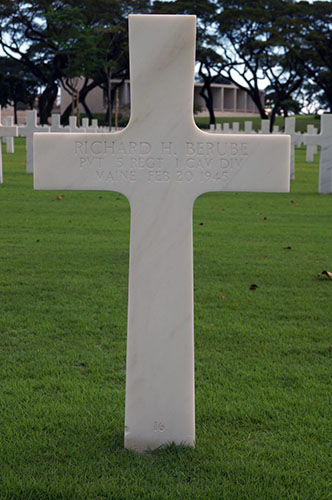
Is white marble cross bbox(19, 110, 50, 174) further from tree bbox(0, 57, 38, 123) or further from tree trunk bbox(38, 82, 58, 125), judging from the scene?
tree bbox(0, 57, 38, 123)

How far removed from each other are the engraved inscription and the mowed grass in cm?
106

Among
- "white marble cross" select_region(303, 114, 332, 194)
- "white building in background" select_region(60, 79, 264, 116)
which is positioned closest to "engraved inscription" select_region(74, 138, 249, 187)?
"white marble cross" select_region(303, 114, 332, 194)

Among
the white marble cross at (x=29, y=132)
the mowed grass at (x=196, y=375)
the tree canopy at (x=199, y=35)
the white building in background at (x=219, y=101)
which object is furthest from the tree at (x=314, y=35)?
the mowed grass at (x=196, y=375)

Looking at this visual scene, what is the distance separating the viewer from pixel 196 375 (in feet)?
11.6

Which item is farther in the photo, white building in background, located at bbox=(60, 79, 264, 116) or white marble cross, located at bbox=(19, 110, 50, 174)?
white building in background, located at bbox=(60, 79, 264, 116)

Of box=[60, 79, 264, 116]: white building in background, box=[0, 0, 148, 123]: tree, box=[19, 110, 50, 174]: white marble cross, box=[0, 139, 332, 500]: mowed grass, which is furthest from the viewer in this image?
box=[60, 79, 264, 116]: white building in background

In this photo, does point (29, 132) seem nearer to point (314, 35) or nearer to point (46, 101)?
point (314, 35)

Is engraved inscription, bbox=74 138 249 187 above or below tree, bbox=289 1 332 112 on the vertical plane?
below

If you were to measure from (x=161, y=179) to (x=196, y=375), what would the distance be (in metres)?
1.37

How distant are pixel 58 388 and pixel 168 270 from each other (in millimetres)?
1109

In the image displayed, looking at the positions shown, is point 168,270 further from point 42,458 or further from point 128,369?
point 42,458

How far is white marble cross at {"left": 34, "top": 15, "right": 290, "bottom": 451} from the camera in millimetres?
2508

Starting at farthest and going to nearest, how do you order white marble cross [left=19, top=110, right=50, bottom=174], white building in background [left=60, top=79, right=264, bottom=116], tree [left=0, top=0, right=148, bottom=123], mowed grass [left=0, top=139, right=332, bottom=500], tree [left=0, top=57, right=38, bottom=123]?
white building in background [left=60, top=79, right=264, bottom=116] < tree [left=0, top=57, right=38, bottom=123] < tree [left=0, top=0, right=148, bottom=123] < white marble cross [left=19, top=110, right=50, bottom=174] < mowed grass [left=0, top=139, right=332, bottom=500]

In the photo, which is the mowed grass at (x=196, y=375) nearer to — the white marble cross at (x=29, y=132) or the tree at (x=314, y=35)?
the white marble cross at (x=29, y=132)
